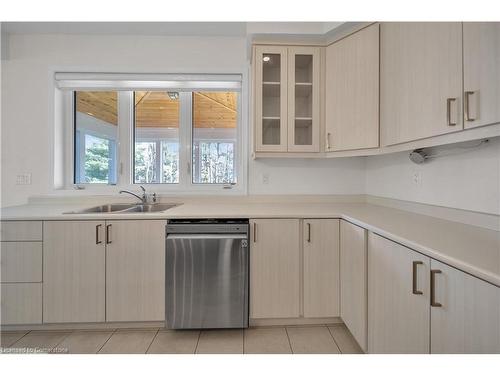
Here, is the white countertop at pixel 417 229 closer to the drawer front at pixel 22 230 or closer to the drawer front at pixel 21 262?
the drawer front at pixel 22 230

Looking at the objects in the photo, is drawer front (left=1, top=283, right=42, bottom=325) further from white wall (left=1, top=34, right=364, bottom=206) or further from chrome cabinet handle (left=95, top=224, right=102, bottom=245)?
white wall (left=1, top=34, right=364, bottom=206)

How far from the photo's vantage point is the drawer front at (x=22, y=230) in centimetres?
175

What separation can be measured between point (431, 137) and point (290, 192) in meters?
1.34

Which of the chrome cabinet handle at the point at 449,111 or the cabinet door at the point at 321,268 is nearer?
the chrome cabinet handle at the point at 449,111

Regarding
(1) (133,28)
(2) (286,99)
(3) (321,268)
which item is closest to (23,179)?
(1) (133,28)

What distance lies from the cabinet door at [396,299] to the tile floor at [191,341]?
1.44 feet

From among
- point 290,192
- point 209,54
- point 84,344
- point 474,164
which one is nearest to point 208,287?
point 84,344

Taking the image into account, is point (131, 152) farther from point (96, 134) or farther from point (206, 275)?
point (206, 275)

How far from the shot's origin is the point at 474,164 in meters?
1.37

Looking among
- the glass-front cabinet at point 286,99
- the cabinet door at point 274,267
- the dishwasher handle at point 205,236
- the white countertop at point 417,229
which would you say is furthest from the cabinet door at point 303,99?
the dishwasher handle at point 205,236

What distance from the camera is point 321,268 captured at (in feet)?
6.12

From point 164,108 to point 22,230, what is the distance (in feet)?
5.15
